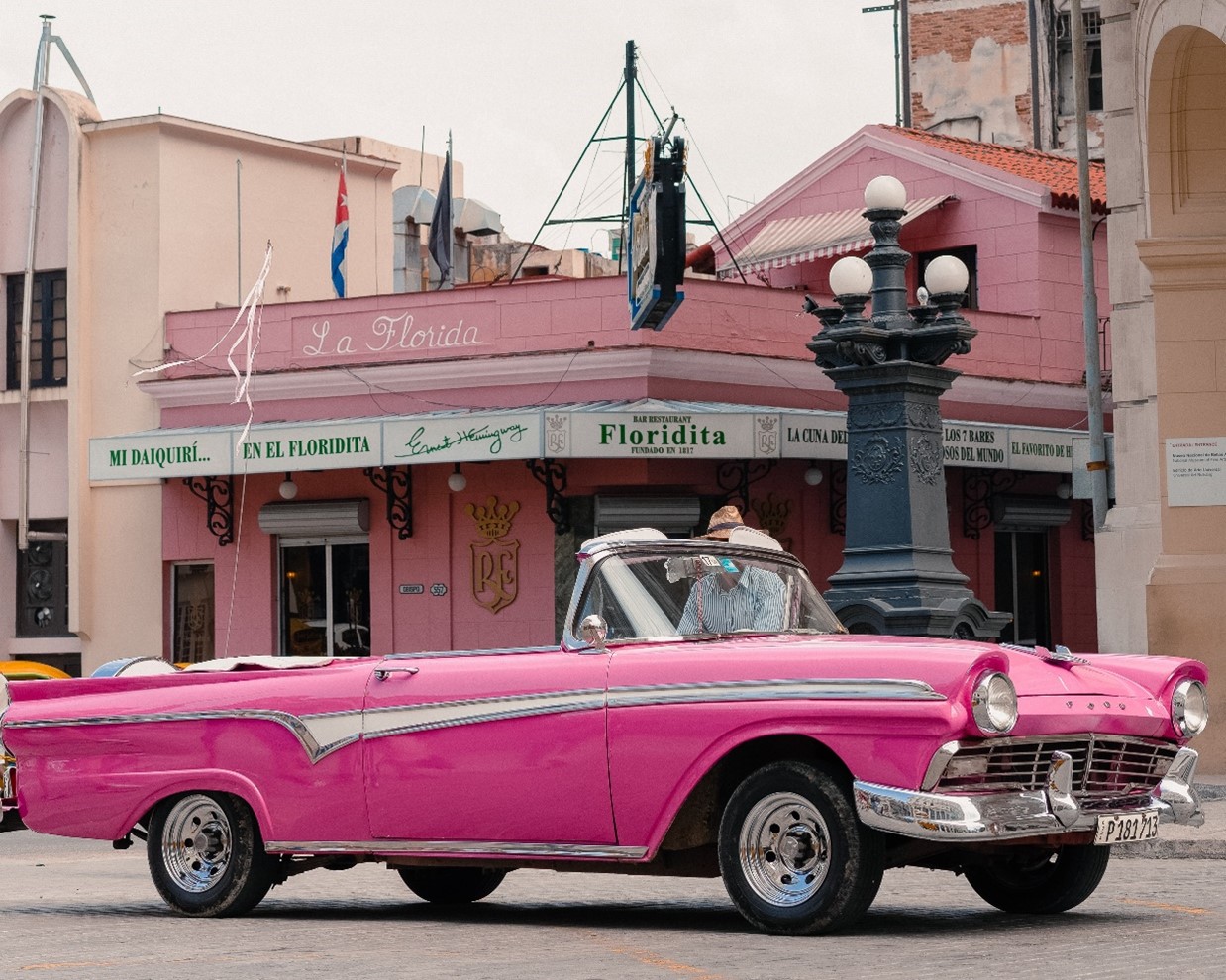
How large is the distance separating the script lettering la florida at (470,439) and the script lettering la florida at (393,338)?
1.56 m

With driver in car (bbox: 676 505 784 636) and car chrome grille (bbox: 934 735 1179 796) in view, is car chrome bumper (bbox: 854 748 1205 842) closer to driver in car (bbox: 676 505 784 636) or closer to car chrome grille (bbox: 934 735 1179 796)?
Result: car chrome grille (bbox: 934 735 1179 796)

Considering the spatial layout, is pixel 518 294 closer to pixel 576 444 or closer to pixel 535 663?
pixel 576 444

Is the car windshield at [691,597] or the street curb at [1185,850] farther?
the street curb at [1185,850]

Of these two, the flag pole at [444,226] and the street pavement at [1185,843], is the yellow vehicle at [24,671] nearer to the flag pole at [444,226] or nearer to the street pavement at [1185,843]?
the street pavement at [1185,843]

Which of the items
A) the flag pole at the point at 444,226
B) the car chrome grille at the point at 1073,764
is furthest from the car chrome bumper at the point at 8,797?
the flag pole at the point at 444,226

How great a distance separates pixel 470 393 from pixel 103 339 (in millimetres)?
5355

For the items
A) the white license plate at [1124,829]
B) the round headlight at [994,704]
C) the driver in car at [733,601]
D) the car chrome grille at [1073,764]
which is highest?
the driver in car at [733,601]

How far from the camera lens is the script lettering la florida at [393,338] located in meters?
23.5

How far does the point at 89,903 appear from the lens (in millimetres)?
10062

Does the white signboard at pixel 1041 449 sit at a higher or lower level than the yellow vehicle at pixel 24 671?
higher

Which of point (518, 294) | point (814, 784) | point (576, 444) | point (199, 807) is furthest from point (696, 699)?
point (518, 294)

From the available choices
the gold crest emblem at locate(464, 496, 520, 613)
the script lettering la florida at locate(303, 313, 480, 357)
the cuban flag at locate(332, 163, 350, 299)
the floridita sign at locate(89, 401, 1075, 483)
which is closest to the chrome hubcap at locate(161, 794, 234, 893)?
the floridita sign at locate(89, 401, 1075, 483)

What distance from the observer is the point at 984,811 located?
23.6ft

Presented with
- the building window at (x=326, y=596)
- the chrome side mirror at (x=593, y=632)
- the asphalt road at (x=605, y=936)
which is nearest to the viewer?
the asphalt road at (x=605, y=936)
